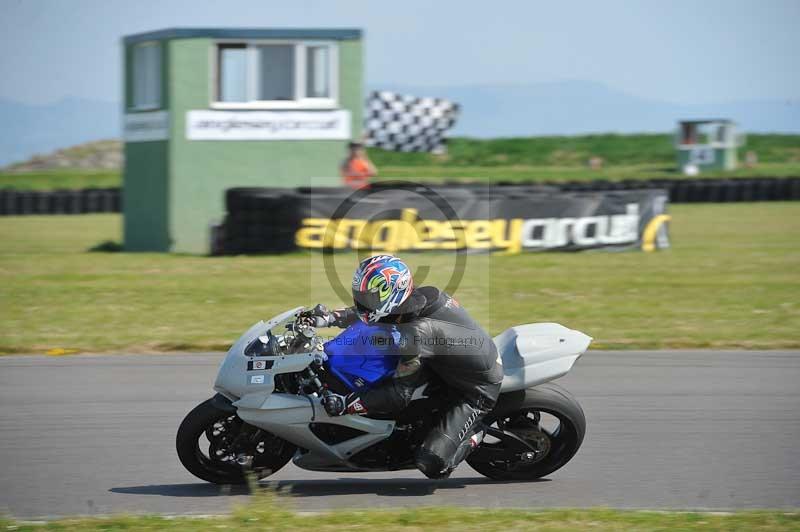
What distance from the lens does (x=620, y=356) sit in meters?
9.05

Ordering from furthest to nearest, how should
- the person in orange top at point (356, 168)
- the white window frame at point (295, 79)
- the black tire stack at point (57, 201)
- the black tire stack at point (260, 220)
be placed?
1. the black tire stack at point (57, 201)
2. the white window frame at point (295, 79)
3. the person in orange top at point (356, 168)
4. the black tire stack at point (260, 220)

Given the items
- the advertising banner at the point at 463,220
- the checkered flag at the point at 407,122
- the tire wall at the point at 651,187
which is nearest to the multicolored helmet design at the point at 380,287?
the advertising banner at the point at 463,220

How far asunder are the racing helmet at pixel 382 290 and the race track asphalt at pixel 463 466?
3.12 ft

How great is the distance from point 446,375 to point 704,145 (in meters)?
37.2

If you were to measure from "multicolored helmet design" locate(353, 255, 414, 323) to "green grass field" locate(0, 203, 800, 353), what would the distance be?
15.0ft

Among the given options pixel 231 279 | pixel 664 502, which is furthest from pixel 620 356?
pixel 231 279

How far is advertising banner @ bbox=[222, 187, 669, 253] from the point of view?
14.7 meters

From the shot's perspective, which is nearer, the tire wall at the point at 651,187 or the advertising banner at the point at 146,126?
the advertising banner at the point at 146,126

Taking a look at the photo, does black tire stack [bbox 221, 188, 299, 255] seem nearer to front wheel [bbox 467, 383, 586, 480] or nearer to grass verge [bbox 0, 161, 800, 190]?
front wheel [bbox 467, 383, 586, 480]

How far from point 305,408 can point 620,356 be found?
4500 mm

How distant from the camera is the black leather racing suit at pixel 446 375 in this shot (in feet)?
17.1

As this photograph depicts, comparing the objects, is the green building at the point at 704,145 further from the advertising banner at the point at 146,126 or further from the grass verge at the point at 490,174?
the advertising banner at the point at 146,126

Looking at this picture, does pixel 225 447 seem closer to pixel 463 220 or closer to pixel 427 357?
pixel 427 357

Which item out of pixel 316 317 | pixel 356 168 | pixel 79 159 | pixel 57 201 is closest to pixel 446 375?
pixel 316 317
